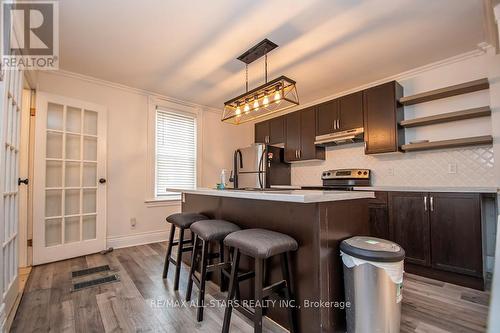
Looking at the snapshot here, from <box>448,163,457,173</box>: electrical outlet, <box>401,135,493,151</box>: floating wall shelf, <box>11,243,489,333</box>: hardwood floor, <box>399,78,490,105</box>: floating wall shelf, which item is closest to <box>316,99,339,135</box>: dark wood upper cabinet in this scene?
<box>399,78,490,105</box>: floating wall shelf

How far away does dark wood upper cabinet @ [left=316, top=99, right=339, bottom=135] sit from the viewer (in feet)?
12.2

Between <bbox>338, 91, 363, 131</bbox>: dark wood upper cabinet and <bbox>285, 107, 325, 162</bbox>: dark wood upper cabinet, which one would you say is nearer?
<bbox>338, 91, 363, 131</bbox>: dark wood upper cabinet

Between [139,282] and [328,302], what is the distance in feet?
6.07

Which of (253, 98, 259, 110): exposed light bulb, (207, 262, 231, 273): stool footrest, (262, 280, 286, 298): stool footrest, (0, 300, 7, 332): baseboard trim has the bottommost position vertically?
(0, 300, 7, 332): baseboard trim

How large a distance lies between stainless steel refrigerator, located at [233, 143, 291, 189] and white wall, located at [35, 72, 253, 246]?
4.32 ft

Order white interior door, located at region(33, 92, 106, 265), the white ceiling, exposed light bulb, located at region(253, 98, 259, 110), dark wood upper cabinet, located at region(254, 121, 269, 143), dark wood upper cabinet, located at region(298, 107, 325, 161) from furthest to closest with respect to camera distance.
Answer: dark wood upper cabinet, located at region(254, 121, 269, 143) < dark wood upper cabinet, located at region(298, 107, 325, 161) < white interior door, located at region(33, 92, 106, 265) < exposed light bulb, located at region(253, 98, 259, 110) < the white ceiling

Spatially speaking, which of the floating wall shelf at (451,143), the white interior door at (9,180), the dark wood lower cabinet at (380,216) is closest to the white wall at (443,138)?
the floating wall shelf at (451,143)

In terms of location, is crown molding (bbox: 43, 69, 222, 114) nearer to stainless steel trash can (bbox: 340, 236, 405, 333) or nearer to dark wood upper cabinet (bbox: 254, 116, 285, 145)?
dark wood upper cabinet (bbox: 254, 116, 285, 145)

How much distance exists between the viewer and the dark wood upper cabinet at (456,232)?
2.21 meters

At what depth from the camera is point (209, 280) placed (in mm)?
2453

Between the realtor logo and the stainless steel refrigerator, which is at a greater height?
the realtor logo

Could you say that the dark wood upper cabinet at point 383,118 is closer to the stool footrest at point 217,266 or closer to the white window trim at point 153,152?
the stool footrest at point 217,266

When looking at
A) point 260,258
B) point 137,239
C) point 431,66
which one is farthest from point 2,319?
point 431,66

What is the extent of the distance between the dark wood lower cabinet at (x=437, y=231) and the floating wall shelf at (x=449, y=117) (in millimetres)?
967
